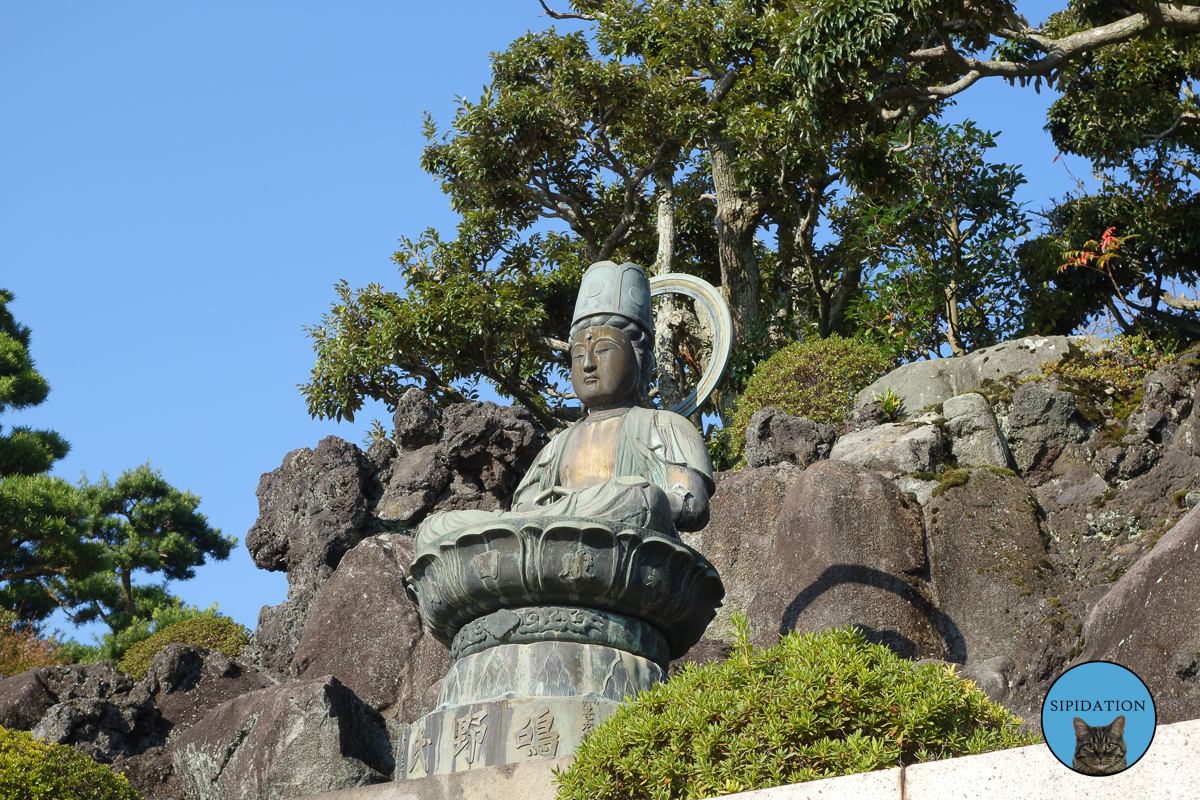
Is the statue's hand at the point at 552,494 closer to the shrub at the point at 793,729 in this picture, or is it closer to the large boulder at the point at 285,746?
the large boulder at the point at 285,746

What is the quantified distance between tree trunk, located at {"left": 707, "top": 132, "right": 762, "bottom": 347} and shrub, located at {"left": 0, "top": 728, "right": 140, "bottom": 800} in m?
11.4

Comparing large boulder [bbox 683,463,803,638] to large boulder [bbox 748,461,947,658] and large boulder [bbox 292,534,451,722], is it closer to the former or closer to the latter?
large boulder [bbox 748,461,947,658]

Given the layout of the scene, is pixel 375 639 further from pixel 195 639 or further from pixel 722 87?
pixel 722 87

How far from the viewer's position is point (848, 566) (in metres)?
9.56

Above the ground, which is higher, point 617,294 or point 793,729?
point 617,294

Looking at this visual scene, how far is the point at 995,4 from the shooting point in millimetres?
11641

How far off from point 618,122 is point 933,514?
8.96m

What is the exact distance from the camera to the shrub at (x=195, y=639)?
1261 cm

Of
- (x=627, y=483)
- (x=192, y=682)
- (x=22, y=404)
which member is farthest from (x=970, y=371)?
(x=22, y=404)

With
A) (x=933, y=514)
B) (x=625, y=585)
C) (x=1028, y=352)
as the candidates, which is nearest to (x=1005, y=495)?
(x=933, y=514)

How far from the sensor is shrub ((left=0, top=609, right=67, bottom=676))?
13.8 metres

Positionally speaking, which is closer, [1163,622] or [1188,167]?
[1163,622]

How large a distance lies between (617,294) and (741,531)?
372cm

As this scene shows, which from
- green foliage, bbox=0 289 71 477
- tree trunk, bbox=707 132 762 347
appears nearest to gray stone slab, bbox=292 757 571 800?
tree trunk, bbox=707 132 762 347
